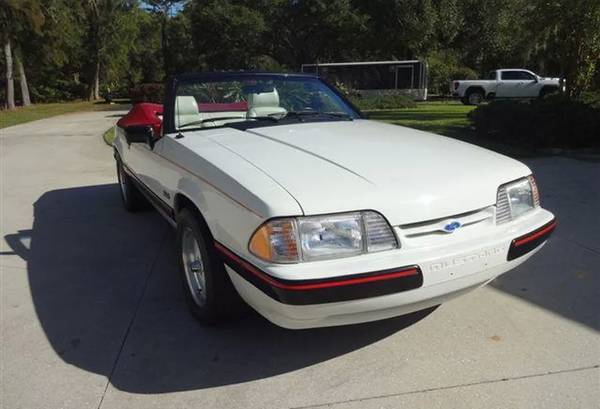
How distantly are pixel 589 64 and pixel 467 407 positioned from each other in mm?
12171

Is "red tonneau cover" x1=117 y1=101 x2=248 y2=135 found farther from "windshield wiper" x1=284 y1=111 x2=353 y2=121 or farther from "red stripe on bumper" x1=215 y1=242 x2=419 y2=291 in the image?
"red stripe on bumper" x1=215 y1=242 x2=419 y2=291

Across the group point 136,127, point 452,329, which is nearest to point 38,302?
point 136,127

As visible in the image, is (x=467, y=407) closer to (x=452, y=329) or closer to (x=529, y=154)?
(x=452, y=329)

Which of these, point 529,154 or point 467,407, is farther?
point 529,154

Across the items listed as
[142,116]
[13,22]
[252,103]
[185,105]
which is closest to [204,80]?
[185,105]

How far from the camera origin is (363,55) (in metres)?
35.8

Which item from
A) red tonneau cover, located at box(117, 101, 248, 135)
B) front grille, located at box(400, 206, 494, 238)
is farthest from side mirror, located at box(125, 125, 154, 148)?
front grille, located at box(400, 206, 494, 238)

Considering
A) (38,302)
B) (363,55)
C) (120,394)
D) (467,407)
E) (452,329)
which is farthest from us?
(363,55)

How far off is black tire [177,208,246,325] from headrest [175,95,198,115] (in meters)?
0.98

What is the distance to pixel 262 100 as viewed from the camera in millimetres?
4250

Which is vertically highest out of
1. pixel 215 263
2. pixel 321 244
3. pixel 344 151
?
pixel 344 151

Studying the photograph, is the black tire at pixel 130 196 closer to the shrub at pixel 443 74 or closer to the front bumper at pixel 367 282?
the front bumper at pixel 367 282

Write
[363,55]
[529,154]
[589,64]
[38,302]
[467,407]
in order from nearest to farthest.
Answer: [467,407]
[38,302]
[529,154]
[589,64]
[363,55]

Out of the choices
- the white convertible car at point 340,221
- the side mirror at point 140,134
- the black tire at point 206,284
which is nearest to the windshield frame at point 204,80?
the side mirror at point 140,134
